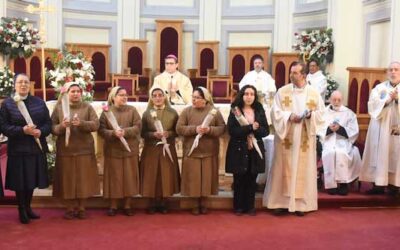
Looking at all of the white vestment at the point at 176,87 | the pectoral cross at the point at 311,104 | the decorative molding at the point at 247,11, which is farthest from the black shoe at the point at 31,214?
the decorative molding at the point at 247,11

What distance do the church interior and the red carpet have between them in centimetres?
1

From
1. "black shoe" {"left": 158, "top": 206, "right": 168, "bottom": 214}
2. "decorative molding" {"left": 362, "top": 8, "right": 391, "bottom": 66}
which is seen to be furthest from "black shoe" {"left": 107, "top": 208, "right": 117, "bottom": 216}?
"decorative molding" {"left": 362, "top": 8, "right": 391, "bottom": 66}

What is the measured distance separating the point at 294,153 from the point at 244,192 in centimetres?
73

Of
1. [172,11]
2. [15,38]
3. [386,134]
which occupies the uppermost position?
[172,11]

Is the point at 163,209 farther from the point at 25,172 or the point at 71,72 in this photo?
the point at 71,72

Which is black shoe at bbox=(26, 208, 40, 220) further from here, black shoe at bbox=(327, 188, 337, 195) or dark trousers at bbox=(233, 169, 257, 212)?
black shoe at bbox=(327, 188, 337, 195)

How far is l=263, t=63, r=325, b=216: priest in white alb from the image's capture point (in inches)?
239

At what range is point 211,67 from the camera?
14.2 meters

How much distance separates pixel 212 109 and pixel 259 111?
1.77ft

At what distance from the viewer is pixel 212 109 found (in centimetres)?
606

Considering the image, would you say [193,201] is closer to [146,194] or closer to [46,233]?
[146,194]

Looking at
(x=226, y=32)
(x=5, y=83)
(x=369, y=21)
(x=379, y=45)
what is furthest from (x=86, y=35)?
(x=379, y=45)

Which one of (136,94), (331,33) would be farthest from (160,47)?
(331,33)

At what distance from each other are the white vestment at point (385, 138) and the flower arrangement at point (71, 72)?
12.3ft
